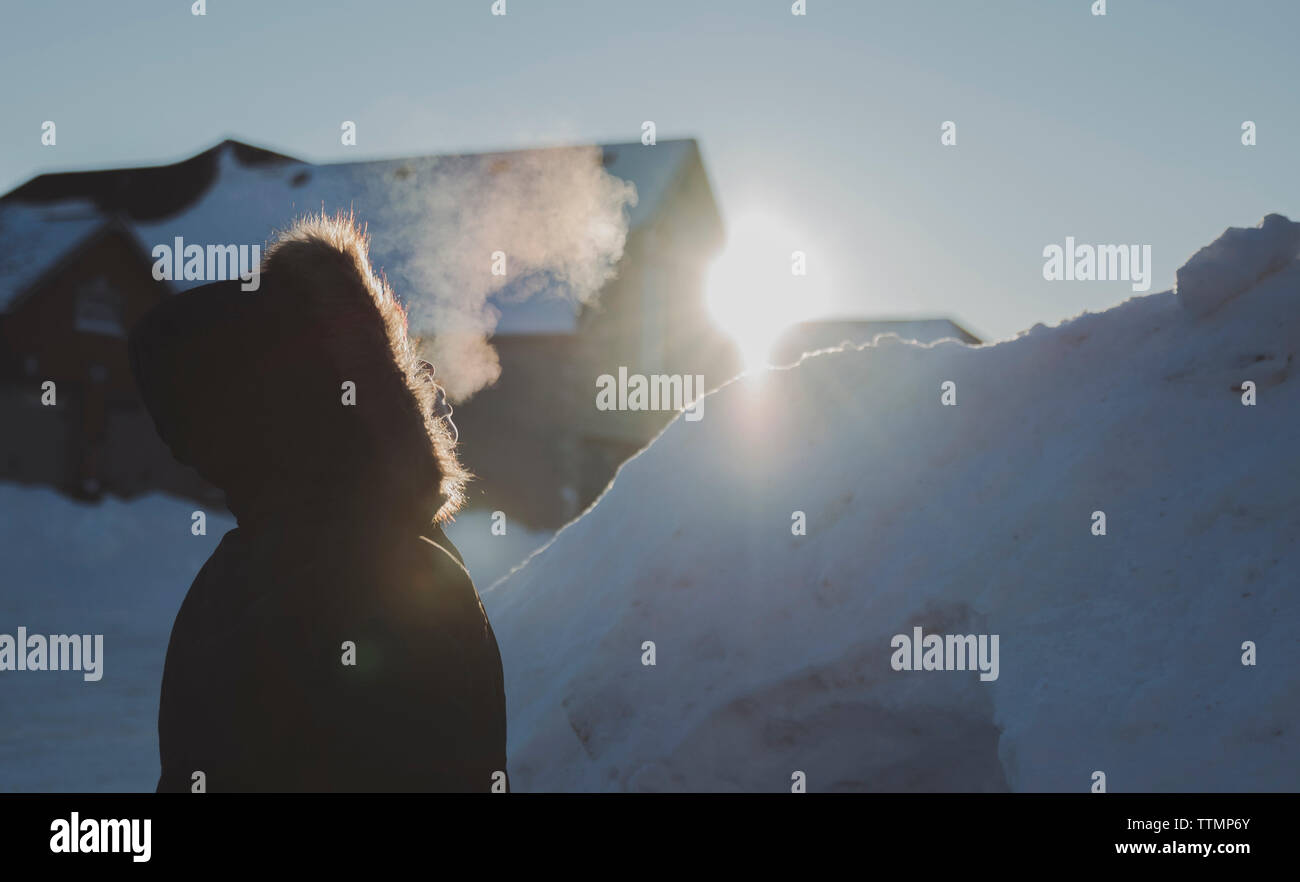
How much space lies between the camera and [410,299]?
16594 mm

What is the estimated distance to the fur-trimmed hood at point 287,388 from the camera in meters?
1.49

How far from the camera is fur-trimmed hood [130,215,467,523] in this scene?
149cm

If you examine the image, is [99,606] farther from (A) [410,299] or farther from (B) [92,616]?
(A) [410,299]

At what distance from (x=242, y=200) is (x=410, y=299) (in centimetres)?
701

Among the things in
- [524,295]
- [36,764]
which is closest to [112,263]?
[524,295]

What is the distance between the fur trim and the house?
15.7 m

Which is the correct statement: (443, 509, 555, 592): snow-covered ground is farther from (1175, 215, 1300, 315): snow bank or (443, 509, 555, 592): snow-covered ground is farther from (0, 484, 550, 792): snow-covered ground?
(1175, 215, 1300, 315): snow bank
